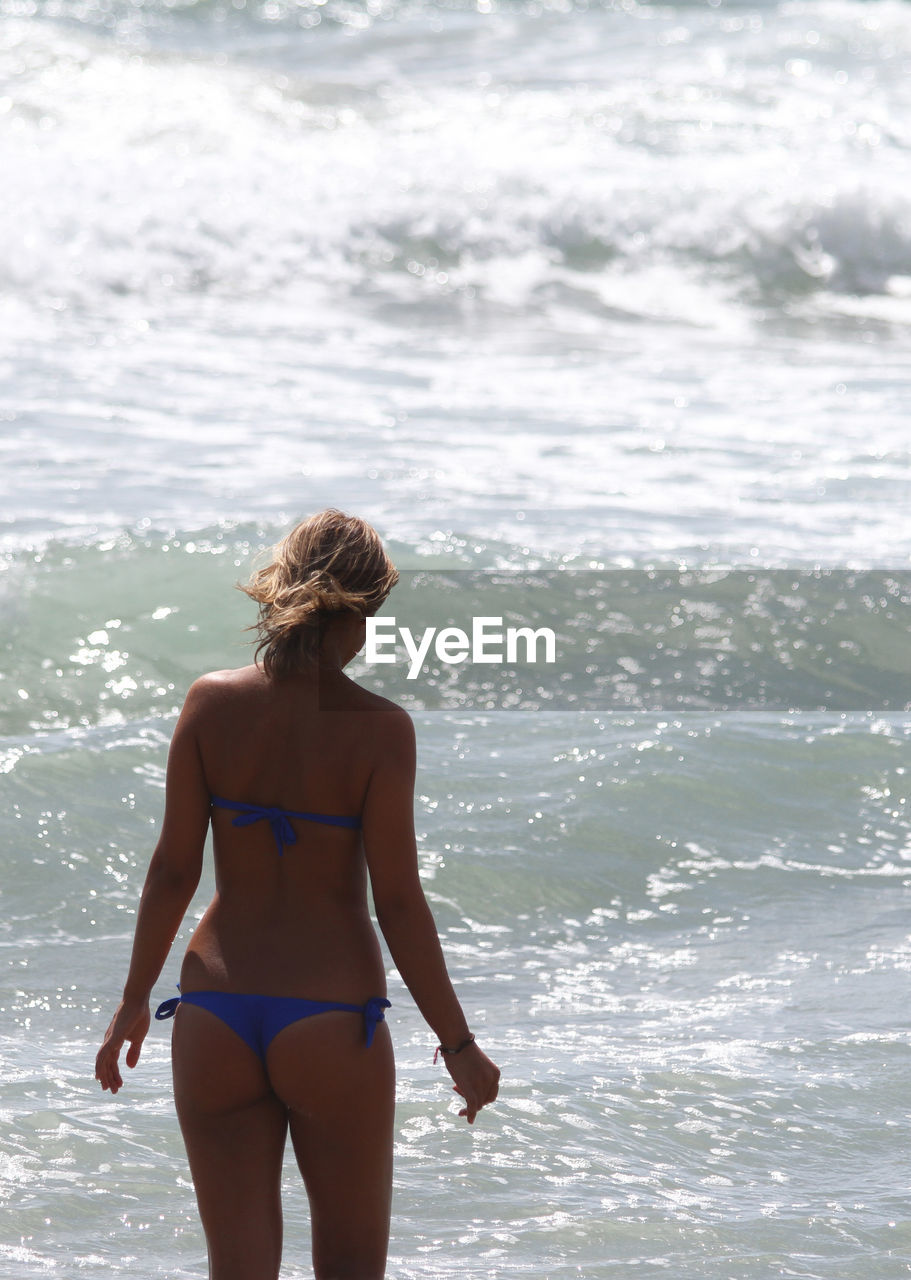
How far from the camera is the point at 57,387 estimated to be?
1130 cm

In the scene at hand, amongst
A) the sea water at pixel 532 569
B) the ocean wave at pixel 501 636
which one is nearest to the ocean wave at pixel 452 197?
the sea water at pixel 532 569

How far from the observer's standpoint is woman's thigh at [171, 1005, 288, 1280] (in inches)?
100

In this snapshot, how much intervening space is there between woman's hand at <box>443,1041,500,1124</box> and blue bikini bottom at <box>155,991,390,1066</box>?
0.47 ft

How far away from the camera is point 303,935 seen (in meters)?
2.60

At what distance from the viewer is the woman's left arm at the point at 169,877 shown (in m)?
2.62

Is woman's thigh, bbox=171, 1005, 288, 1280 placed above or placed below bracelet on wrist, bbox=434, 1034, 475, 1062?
below

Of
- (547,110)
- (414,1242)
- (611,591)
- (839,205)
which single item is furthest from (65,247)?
(414,1242)

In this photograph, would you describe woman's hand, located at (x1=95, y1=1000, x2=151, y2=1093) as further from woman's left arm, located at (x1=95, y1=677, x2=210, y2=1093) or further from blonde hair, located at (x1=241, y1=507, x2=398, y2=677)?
blonde hair, located at (x1=241, y1=507, x2=398, y2=677)

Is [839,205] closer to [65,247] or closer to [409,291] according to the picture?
[409,291]

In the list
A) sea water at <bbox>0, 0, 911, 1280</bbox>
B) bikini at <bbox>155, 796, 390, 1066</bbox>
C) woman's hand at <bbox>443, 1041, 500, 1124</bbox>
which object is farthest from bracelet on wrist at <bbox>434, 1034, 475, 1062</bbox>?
sea water at <bbox>0, 0, 911, 1280</bbox>

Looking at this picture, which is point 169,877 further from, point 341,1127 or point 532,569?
point 532,569

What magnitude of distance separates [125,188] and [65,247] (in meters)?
1.40

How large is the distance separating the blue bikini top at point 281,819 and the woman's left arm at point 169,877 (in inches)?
3.6

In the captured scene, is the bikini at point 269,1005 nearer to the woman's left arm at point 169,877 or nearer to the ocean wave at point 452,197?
the woman's left arm at point 169,877
